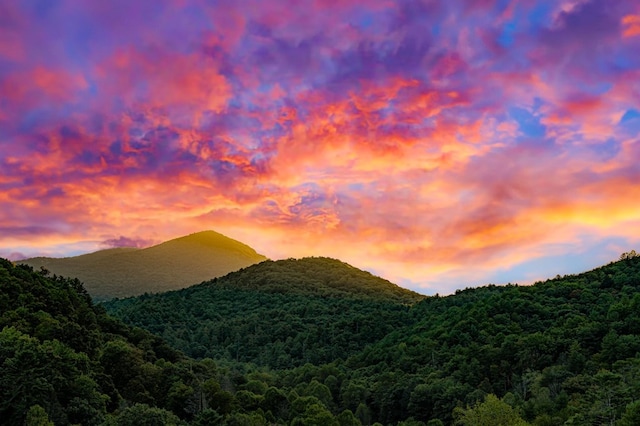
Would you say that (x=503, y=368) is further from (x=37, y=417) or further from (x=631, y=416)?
(x=37, y=417)

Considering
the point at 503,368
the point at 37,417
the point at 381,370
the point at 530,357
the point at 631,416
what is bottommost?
the point at 381,370

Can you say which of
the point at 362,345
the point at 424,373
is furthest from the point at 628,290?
the point at 362,345

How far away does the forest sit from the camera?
2221 inches

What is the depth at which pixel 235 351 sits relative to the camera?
192 metres

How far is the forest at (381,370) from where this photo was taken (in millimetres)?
56406

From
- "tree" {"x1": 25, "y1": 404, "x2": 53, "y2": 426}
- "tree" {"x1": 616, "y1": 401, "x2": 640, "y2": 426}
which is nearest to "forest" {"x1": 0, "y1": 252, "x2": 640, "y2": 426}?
"tree" {"x1": 25, "y1": 404, "x2": 53, "y2": 426}

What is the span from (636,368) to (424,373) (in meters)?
48.4

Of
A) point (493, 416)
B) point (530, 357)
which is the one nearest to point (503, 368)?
point (530, 357)

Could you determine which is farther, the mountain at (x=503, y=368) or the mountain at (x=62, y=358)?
the mountain at (x=503, y=368)

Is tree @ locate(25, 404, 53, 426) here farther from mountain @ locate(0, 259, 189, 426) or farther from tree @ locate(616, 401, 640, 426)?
tree @ locate(616, 401, 640, 426)

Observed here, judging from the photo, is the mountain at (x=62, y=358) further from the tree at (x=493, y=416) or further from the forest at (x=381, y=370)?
the tree at (x=493, y=416)

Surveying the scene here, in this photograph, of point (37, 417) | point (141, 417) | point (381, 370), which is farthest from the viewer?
point (381, 370)

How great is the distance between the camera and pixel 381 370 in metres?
130

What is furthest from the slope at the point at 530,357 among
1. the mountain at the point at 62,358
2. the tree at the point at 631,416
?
the mountain at the point at 62,358
